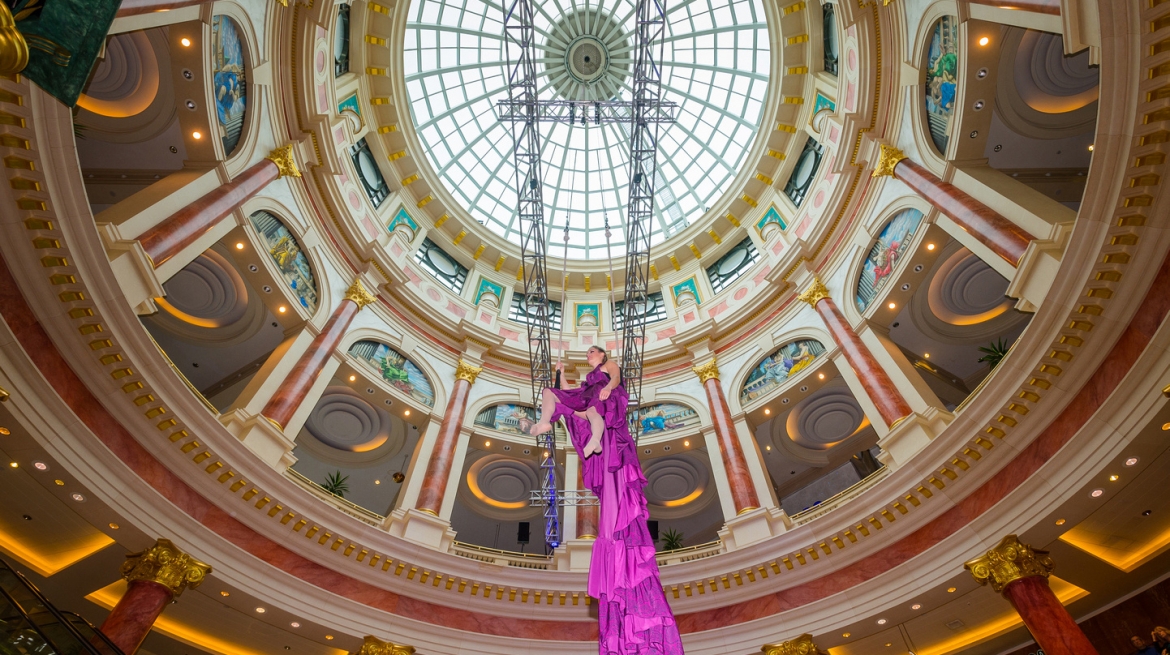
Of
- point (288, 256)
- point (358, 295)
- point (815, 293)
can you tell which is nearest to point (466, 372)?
point (358, 295)

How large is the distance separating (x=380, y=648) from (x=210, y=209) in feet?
34.7

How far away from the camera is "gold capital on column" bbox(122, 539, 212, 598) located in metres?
10.3

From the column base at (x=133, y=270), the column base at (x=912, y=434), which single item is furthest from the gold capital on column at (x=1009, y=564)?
the column base at (x=133, y=270)

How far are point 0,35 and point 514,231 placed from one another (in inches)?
1015

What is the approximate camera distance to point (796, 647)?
505 inches

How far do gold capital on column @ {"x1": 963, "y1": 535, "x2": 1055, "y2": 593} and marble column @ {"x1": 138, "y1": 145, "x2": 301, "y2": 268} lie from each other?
16853mm

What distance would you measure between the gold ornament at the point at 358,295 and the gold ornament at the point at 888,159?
16.7 m

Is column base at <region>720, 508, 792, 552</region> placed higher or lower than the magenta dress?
higher

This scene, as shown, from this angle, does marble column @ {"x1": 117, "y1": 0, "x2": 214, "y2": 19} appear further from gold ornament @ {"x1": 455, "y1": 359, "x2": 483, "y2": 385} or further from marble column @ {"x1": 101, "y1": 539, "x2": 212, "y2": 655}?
gold ornament @ {"x1": 455, "y1": 359, "x2": 483, "y2": 385}

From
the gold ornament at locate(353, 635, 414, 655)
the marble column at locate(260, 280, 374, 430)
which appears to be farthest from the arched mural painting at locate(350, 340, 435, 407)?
the gold ornament at locate(353, 635, 414, 655)

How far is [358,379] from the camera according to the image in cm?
1909

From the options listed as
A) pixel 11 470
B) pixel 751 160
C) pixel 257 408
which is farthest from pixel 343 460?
pixel 751 160

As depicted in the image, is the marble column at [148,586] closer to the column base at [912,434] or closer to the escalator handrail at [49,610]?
the escalator handrail at [49,610]

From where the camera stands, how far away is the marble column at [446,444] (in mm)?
16547
